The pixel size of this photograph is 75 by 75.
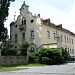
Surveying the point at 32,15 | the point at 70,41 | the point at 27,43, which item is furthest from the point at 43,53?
the point at 70,41

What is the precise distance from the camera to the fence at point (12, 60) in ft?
116

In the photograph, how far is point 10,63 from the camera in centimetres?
3662

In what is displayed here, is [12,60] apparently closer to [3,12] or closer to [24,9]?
[3,12]

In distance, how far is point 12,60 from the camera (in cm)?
3709

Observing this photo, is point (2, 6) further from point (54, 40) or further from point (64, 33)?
point (64, 33)

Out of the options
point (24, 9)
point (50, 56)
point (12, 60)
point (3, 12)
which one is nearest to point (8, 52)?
A: point (12, 60)

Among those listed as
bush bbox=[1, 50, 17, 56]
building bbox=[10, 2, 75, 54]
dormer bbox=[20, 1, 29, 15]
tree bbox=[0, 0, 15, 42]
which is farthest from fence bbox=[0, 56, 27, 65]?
dormer bbox=[20, 1, 29, 15]

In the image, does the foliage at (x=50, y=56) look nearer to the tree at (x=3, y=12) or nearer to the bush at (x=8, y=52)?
the bush at (x=8, y=52)

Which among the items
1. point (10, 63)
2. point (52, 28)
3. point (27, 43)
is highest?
point (52, 28)

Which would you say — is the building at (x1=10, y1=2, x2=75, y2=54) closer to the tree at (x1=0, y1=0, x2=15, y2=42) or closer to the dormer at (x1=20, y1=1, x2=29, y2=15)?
the dormer at (x1=20, y1=1, x2=29, y2=15)

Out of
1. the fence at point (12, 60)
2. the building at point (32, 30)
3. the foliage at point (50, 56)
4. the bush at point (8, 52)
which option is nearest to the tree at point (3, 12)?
the building at point (32, 30)

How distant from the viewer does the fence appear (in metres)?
35.5

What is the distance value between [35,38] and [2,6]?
963 centimetres

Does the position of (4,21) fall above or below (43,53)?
above
